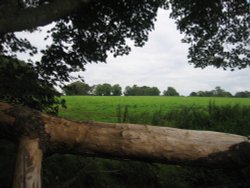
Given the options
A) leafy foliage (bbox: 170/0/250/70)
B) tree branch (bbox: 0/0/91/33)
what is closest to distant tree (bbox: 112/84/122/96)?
leafy foliage (bbox: 170/0/250/70)

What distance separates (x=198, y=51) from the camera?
8.29 meters

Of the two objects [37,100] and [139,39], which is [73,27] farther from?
[37,100]

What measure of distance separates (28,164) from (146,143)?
1.30m

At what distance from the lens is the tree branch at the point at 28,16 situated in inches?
171

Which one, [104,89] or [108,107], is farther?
[104,89]

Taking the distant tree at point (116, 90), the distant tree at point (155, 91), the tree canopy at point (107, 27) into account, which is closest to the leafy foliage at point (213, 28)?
the tree canopy at point (107, 27)

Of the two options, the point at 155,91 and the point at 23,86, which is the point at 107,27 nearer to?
the point at 23,86

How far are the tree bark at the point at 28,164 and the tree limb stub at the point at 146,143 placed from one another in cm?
13

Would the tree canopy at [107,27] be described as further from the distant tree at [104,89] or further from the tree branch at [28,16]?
the distant tree at [104,89]

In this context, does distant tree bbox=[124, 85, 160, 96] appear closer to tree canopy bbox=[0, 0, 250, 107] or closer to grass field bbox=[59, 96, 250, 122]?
grass field bbox=[59, 96, 250, 122]

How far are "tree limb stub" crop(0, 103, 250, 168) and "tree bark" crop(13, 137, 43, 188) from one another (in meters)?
0.13

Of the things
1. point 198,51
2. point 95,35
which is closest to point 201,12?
point 198,51

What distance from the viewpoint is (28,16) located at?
4.41 m

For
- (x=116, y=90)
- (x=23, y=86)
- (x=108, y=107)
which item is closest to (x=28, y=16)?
(x=23, y=86)
